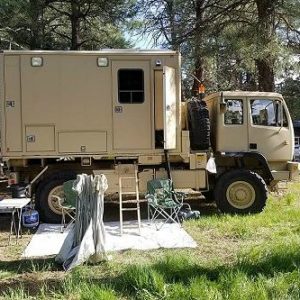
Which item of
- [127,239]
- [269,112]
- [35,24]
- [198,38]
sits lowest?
[127,239]

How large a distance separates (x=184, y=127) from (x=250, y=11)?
5.57 meters

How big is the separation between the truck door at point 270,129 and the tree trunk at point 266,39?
277cm

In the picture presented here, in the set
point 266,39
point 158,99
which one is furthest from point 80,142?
point 266,39

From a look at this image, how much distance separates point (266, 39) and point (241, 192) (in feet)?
14.6

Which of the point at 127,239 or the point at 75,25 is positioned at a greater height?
the point at 75,25

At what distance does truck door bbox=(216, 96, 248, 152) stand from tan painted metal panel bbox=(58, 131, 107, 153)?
2283 mm

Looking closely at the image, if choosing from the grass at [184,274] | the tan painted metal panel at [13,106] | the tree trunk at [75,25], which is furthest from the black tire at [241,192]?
the tree trunk at [75,25]

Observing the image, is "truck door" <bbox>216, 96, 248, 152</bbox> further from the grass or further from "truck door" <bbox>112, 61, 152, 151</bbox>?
the grass

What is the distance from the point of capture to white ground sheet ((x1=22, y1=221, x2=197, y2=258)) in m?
7.24

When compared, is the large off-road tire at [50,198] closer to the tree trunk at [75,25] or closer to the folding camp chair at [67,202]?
the folding camp chair at [67,202]

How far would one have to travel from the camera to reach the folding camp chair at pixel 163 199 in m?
8.62

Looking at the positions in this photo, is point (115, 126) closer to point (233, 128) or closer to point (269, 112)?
point (233, 128)

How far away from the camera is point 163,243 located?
→ 7.47 meters

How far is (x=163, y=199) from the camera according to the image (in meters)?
8.77
